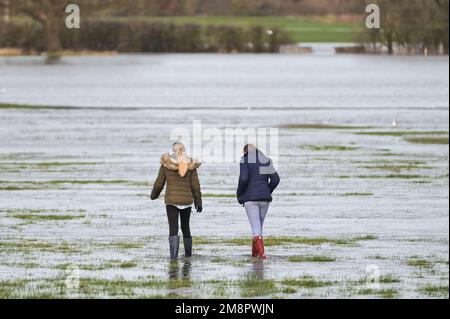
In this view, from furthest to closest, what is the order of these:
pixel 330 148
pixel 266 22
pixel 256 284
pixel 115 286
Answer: pixel 266 22
pixel 330 148
pixel 256 284
pixel 115 286

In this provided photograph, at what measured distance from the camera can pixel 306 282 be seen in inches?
623

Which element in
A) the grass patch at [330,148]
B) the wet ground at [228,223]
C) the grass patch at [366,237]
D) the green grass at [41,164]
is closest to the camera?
the wet ground at [228,223]

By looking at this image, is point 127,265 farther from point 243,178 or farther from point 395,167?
point 395,167

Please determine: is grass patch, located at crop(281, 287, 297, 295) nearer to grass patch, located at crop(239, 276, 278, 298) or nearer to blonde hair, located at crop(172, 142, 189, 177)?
grass patch, located at crop(239, 276, 278, 298)

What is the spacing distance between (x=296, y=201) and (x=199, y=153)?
11080 mm

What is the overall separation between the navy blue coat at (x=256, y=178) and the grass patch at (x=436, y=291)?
2712 mm

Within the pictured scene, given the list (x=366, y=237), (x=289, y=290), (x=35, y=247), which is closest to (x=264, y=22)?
(x=366, y=237)

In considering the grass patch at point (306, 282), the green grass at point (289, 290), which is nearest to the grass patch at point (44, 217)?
the grass patch at point (306, 282)

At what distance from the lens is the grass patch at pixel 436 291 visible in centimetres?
1495

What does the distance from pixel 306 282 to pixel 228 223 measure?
576 centimetres

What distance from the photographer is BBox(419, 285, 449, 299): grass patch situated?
14945 millimetres

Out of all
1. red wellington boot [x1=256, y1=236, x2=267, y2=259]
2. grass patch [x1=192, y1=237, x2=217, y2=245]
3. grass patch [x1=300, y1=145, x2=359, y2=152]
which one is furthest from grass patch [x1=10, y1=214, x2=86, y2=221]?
grass patch [x1=300, y1=145, x2=359, y2=152]

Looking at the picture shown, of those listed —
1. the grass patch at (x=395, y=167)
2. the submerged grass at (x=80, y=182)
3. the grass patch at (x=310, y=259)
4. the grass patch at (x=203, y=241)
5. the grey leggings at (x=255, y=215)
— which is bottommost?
the grass patch at (x=395, y=167)

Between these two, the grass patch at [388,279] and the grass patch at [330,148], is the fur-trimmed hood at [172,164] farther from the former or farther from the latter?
the grass patch at [330,148]
